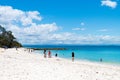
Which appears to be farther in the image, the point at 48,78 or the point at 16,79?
the point at 48,78

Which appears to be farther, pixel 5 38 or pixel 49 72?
pixel 5 38

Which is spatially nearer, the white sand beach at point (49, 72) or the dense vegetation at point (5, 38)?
the white sand beach at point (49, 72)

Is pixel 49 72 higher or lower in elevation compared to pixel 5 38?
lower

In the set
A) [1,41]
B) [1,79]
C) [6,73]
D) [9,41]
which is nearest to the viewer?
[1,79]

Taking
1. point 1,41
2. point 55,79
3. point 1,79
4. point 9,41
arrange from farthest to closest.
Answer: point 9,41, point 1,41, point 55,79, point 1,79

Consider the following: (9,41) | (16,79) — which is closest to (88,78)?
(16,79)

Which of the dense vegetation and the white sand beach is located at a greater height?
the dense vegetation

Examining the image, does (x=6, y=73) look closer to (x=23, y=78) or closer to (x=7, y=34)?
(x=23, y=78)

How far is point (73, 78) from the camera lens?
18.6 meters

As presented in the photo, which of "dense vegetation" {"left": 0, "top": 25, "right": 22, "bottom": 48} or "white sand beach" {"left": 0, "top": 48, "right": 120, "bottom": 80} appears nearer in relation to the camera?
"white sand beach" {"left": 0, "top": 48, "right": 120, "bottom": 80}

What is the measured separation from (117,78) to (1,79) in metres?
9.49

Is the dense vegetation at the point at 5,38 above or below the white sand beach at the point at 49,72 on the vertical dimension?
above

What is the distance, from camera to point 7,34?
428ft

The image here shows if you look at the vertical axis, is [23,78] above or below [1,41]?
below
